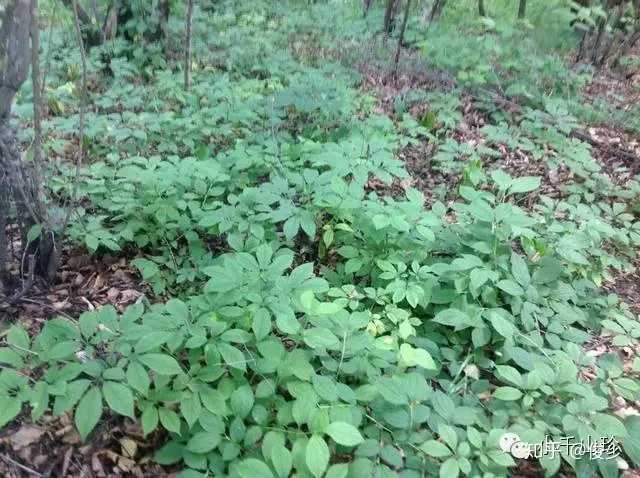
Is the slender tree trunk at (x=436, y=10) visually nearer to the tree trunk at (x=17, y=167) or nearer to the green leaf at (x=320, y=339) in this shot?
the tree trunk at (x=17, y=167)

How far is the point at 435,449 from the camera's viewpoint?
183 centimetres

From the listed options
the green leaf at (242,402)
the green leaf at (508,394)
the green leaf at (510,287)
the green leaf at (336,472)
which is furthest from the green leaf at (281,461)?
the green leaf at (510,287)

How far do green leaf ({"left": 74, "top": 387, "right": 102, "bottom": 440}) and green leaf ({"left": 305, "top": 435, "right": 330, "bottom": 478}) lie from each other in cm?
74

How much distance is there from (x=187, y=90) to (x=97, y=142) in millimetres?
1270

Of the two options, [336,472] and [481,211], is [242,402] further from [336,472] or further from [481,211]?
[481,211]

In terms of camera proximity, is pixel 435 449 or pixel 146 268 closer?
pixel 435 449

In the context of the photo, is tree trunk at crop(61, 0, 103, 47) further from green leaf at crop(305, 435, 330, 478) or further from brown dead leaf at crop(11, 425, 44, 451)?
green leaf at crop(305, 435, 330, 478)

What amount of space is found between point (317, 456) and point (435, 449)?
1.60ft

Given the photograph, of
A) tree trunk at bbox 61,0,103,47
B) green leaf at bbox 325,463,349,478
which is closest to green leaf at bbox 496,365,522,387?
green leaf at bbox 325,463,349,478

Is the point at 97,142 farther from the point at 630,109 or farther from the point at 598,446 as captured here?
the point at 630,109

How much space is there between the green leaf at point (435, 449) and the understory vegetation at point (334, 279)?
0.01m

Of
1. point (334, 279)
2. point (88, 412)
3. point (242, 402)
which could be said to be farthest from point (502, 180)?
point (88, 412)

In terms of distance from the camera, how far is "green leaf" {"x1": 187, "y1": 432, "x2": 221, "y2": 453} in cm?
185

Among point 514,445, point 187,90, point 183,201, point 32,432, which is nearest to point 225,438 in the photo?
point 32,432
